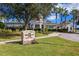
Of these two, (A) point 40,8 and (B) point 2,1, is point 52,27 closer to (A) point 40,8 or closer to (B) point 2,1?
(A) point 40,8

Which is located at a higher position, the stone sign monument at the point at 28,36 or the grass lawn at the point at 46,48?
the stone sign monument at the point at 28,36

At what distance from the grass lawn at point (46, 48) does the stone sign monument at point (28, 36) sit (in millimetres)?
187

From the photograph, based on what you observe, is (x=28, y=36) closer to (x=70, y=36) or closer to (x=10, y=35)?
(x=10, y=35)

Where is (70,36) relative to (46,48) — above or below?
above

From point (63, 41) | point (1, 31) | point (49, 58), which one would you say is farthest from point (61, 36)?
point (1, 31)

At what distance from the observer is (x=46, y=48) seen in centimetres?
673

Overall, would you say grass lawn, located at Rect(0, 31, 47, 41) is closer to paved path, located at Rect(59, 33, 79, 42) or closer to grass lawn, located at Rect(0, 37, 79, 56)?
grass lawn, located at Rect(0, 37, 79, 56)

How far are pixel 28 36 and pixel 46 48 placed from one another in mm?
722

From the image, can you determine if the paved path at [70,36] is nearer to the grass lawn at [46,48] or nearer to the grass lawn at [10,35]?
the grass lawn at [46,48]

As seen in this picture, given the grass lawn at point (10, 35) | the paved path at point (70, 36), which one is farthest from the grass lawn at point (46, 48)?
the grass lawn at point (10, 35)

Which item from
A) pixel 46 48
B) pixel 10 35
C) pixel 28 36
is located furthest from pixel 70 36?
pixel 10 35

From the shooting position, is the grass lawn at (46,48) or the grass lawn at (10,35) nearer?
the grass lawn at (46,48)

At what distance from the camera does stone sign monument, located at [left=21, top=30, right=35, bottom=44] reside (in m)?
7.08

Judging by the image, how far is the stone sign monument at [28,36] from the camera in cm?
708
